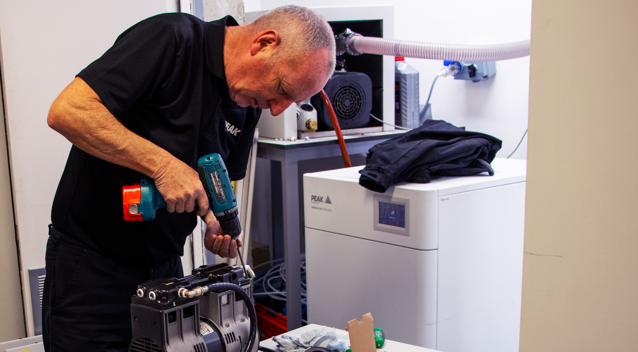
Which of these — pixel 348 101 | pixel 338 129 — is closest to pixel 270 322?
pixel 338 129

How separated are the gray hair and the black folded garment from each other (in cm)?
45

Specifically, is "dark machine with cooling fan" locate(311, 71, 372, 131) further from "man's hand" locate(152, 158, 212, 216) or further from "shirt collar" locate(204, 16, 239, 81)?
"man's hand" locate(152, 158, 212, 216)

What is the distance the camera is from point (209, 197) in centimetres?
110

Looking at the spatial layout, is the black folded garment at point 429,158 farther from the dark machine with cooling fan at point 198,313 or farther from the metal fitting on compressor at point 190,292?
the metal fitting on compressor at point 190,292

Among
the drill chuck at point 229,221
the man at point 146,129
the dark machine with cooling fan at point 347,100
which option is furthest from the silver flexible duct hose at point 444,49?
the drill chuck at point 229,221

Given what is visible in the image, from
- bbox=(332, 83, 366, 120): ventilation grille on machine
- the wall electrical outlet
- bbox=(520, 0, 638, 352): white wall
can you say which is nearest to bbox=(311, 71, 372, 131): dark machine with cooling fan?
bbox=(332, 83, 366, 120): ventilation grille on machine

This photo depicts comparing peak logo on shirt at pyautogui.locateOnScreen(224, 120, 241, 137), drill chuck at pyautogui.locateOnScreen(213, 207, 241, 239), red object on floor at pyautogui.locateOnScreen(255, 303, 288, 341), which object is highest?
peak logo on shirt at pyautogui.locateOnScreen(224, 120, 241, 137)

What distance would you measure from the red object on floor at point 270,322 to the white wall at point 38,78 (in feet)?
3.01

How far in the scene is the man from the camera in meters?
0.99

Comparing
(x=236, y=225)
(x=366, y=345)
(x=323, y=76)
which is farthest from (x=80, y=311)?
(x=323, y=76)

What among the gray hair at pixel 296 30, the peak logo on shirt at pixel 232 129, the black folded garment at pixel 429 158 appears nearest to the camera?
the gray hair at pixel 296 30

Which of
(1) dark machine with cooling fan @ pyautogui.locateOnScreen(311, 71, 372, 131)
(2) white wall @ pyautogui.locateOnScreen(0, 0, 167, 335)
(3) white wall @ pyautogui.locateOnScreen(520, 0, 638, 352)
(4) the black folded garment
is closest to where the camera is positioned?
(3) white wall @ pyautogui.locateOnScreen(520, 0, 638, 352)

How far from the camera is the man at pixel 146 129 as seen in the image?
3.24 ft

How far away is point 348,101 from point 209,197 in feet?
3.83
